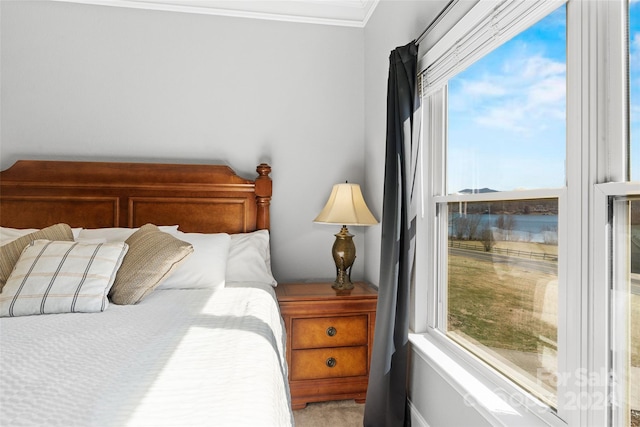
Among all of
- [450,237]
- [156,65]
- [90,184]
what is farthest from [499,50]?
[90,184]

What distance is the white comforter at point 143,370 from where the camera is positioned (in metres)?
0.78

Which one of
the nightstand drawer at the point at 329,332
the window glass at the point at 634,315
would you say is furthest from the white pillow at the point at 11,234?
the window glass at the point at 634,315

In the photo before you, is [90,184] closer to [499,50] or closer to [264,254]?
[264,254]

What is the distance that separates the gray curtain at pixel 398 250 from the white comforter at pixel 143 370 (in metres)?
0.66

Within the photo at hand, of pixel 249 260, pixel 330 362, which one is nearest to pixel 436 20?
pixel 249 260

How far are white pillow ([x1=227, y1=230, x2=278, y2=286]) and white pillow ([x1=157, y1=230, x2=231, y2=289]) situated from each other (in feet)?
0.43

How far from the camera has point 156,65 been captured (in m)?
2.62

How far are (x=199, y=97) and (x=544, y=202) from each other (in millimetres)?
2329

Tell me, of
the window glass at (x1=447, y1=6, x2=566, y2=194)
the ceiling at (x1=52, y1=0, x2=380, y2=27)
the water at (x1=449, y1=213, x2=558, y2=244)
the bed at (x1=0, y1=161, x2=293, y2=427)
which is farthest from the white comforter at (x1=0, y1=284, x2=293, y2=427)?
the ceiling at (x1=52, y1=0, x2=380, y2=27)

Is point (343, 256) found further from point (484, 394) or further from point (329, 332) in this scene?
point (484, 394)

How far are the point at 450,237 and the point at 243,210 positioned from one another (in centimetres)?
147

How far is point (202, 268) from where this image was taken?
2.04 meters

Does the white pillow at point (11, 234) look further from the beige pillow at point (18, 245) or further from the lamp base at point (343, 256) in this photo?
the lamp base at point (343, 256)

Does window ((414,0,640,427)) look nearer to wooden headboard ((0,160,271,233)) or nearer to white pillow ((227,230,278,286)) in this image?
white pillow ((227,230,278,286))
